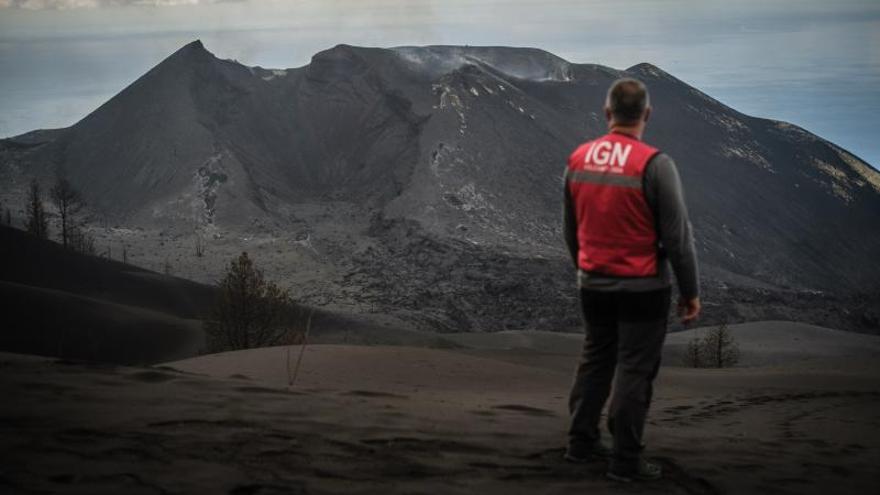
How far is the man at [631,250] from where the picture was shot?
557 centimetres

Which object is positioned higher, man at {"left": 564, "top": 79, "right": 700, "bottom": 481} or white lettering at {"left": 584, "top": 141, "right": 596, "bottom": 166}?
white lettering at {"left": 584, "top": 141, "right": 596, "bottom": 166}

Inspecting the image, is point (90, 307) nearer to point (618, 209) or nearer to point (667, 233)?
point (618, 209)

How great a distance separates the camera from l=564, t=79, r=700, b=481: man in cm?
557

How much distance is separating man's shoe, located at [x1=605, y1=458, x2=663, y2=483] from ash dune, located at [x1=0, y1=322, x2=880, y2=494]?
0.09 meters

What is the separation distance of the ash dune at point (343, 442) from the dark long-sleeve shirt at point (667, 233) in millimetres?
1169

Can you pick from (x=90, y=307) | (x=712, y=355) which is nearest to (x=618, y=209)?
(x=90, y=307)

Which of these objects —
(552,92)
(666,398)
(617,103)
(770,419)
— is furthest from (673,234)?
(552,92)

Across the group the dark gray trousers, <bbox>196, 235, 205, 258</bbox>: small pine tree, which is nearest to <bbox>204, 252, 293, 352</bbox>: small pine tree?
the dark gray trousers

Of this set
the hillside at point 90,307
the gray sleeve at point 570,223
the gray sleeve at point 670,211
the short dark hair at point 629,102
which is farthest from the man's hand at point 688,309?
the hillside at point 90,307

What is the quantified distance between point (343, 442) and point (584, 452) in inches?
59.8

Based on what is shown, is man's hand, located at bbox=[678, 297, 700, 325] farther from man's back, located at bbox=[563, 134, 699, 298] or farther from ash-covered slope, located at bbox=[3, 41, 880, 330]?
ash-covered slope, located at bbox=[3, 41, 880, 330]

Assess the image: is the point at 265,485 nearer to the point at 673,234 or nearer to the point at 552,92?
the point at 673,234

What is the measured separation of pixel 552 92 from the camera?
101062 mm

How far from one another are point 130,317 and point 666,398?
84.7ft
